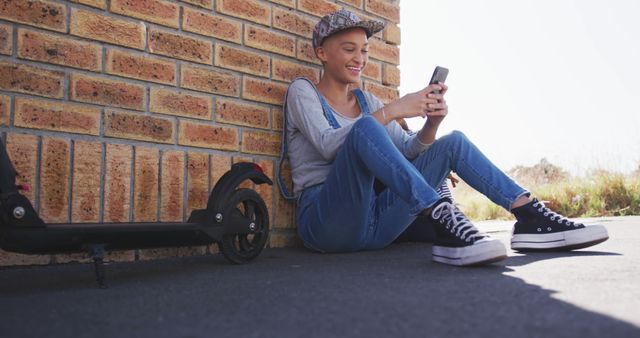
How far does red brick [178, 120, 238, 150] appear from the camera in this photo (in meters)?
2.25

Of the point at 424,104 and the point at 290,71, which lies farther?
the point at 290,71

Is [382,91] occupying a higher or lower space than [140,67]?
higher

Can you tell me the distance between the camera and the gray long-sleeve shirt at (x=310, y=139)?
7.47 feet

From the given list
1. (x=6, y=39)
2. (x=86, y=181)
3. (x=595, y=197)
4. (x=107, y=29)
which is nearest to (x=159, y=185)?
(x=86, y=181)

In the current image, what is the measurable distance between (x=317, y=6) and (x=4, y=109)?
4.93 feet

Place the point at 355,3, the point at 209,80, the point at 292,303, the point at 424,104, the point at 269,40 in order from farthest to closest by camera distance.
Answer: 1. the point at 355,3
2. the point at 269,40
3. the point at 209,80
4. the point at 424,104
5. the point at 292,303

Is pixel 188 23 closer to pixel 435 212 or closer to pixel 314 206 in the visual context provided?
pixel 314 206

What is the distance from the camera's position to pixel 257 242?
209cm

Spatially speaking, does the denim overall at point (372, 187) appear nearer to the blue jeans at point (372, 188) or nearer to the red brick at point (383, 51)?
the blue jeans at point (372, 188)

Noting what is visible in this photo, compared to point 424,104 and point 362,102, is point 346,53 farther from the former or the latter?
point 424,104

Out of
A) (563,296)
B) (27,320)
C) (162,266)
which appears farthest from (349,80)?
(27,320)

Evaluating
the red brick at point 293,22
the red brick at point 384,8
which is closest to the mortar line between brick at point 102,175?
the red brick at point 293,22

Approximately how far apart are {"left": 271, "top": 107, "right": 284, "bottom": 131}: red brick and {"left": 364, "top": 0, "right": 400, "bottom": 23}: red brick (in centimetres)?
86

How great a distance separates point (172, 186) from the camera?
2.19 metres
